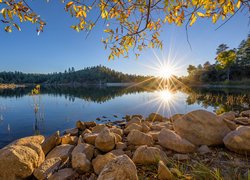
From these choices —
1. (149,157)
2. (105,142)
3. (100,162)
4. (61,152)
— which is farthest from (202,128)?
(61,152)

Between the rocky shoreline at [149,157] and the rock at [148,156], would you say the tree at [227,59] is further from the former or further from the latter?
the rock at [148,156]

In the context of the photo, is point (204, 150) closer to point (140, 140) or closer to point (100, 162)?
point (140, 140)

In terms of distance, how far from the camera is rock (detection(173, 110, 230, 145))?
159 inches

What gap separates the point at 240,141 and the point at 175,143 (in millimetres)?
1401

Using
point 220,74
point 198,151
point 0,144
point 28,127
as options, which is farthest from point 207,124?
point 220,74

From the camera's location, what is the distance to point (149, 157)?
3.15 m

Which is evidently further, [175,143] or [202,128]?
[202,128]

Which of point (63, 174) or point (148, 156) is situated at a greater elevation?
point (148, 156)

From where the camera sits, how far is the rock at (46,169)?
318 centimetres

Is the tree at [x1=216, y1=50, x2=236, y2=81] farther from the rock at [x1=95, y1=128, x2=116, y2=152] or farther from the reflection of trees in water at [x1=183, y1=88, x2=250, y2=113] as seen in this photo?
the rock at [x1=95, y1=128, x2=116, y2=152]

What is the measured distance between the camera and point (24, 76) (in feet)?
424

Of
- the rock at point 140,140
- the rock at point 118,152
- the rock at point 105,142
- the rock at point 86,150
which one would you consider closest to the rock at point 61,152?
the rock at point 86,150

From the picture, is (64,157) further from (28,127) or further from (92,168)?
(28,127)

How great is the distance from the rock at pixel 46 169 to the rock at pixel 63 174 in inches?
4.6
